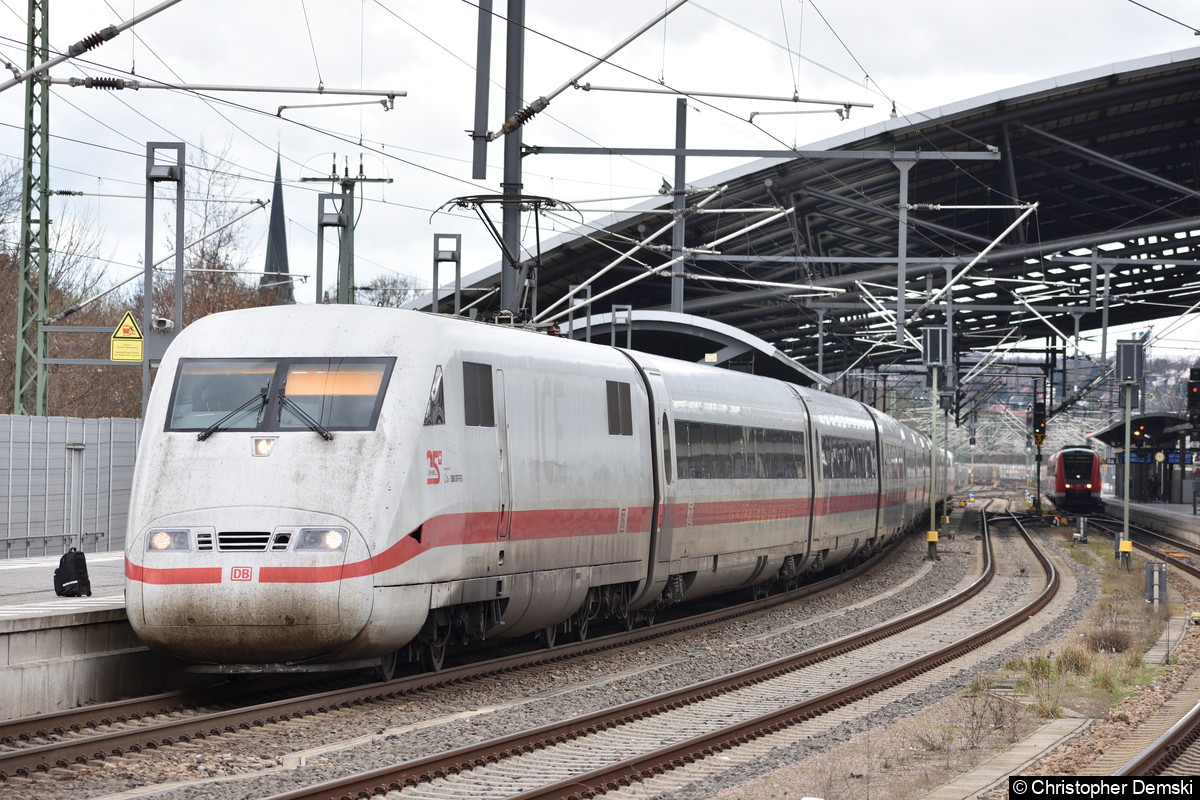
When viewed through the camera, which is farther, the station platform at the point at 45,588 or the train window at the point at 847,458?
the train window at the point at 847,458

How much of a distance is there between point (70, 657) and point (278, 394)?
280cm

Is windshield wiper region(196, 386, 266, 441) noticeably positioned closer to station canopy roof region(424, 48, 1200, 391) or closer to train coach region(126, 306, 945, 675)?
train coach region(126, 306, 945, 675)

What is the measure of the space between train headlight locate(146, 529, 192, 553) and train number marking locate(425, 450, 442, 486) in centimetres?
205

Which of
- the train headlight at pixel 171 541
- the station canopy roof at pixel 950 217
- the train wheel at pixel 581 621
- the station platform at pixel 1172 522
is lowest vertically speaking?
the station platform at pixel 1172 522

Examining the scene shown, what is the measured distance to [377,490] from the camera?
1173cm

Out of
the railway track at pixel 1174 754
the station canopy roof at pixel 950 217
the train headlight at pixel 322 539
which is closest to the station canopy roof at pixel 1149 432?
the station canopy roof at pixel 950 217

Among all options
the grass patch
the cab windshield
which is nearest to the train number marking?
the cab windshield

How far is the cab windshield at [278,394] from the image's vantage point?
479 inches

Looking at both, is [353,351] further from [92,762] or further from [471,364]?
[92,762]

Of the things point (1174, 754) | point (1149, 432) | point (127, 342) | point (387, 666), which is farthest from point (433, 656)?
point (1149, 432)

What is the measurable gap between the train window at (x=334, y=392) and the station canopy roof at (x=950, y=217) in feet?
49.3

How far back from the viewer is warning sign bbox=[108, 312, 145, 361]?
1964cm

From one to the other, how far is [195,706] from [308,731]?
1.43 meters

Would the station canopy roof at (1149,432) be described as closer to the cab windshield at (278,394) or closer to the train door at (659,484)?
the train door at (659,484)
